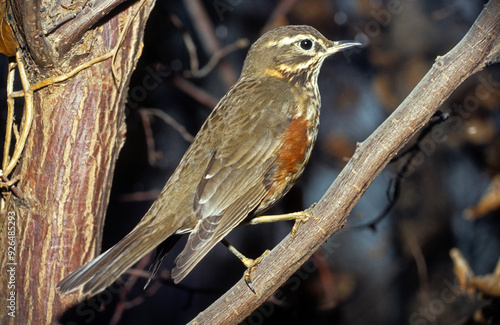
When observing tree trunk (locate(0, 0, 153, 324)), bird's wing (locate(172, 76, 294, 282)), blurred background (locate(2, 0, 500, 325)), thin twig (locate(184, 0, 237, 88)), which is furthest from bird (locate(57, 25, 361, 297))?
blurred background (locate(2, 0, 500, 325))

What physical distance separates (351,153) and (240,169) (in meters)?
2.02

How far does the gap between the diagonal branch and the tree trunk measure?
0.74 meters

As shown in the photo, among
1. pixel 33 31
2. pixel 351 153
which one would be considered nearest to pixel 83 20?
pixel 33 31

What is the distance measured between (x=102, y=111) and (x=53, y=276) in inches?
31.6

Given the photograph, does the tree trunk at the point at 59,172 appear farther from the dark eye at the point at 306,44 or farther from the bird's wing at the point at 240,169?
the dark eye at the point at 306,44

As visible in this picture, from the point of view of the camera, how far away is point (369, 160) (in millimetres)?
2246

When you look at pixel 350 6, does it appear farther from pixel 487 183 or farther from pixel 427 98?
pixel 427 98

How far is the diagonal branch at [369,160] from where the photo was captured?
2246 millimetres

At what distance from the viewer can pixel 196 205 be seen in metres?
2.53

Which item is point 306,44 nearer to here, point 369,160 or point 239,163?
point 239,163

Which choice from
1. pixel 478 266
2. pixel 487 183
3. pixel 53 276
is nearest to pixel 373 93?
pixel 487 183

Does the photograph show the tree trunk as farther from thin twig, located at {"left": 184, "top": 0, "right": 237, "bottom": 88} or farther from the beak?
thin twig, located at {"left": 184, "top": 0, "right": 237, "bottom": 88}

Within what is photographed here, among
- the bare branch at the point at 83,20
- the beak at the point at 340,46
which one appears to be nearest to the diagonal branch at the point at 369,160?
the beak at the point at 340,46

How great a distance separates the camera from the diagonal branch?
2.25m
